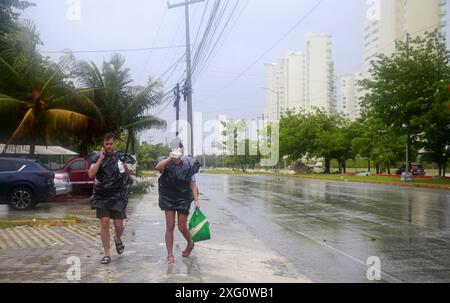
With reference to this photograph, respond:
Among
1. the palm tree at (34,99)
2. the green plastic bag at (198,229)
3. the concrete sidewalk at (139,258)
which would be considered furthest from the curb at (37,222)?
the palm tree at (34,99)

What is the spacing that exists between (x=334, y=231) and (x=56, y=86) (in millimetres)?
13278

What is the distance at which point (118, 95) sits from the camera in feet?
71.3

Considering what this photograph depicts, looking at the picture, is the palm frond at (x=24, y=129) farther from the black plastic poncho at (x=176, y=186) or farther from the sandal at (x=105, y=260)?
the black plastic poncho at (x=176, y=186)

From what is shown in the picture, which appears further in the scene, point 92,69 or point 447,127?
point 447,127

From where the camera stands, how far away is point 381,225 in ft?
39.2

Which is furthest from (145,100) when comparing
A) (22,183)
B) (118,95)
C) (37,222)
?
(37,222)

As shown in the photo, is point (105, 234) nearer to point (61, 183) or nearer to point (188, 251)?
point (188, 251)

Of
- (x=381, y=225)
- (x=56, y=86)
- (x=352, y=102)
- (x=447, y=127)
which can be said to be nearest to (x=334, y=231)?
(x=381, y=225)

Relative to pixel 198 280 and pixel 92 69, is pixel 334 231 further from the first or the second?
pixel 92 69

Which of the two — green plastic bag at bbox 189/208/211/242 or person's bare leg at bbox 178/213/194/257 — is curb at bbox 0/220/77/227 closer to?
person's bare leg at bbox 178/213/194/257

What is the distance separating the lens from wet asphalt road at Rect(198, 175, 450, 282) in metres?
7.25

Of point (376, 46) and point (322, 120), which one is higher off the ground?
point (376, 46)
